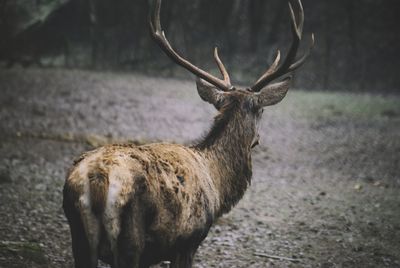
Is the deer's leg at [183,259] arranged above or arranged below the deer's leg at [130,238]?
below

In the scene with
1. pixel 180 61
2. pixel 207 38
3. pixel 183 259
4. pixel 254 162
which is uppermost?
pixel 207 38

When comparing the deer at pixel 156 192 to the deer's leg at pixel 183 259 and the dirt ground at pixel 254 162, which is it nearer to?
the deer's leg at pixel 183 259

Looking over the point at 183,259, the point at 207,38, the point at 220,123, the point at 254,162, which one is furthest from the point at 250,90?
the point at 207,38

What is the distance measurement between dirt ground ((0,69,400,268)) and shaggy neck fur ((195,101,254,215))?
129cm

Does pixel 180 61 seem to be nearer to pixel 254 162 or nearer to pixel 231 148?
pixel 231 148

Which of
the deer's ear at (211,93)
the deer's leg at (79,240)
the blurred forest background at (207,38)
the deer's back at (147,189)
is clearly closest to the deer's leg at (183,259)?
the deer's back at (147,189)

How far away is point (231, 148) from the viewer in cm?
441

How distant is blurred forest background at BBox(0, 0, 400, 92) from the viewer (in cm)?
1733

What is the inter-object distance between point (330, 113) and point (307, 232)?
29.9 feet

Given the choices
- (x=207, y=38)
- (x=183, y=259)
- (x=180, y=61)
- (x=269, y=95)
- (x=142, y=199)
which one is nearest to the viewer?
(x=142, y=199)

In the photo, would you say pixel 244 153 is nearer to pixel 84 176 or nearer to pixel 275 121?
pixel 84 176

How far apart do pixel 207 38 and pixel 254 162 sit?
13.6m

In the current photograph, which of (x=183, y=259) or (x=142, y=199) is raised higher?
(x=142, y=199)

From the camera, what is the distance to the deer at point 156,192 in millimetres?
3043
